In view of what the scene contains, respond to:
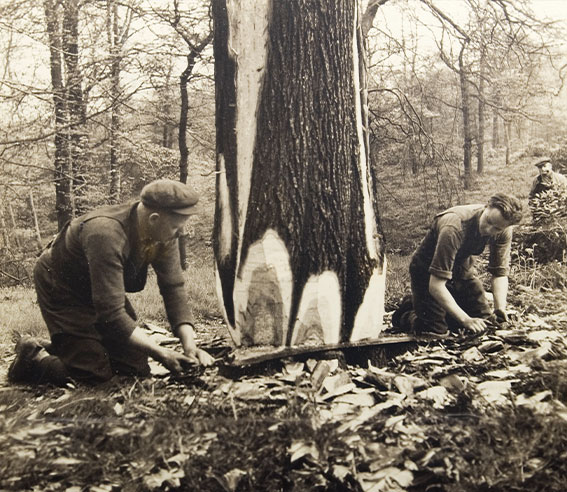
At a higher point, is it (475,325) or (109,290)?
(109,290)

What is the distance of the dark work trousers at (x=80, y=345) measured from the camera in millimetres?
2635

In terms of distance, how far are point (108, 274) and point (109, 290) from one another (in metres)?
0.08

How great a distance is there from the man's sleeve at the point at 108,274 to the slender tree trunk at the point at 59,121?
911 millimetres

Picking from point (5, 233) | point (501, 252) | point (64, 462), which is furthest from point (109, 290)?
point (501, 252)

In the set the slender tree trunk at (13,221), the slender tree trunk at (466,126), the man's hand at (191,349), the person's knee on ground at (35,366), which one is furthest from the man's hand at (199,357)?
the slender tree trunk at (466,126)

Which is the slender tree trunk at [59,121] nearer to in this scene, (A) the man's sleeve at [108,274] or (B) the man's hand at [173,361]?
(A) the man's sleeve at [108,274]

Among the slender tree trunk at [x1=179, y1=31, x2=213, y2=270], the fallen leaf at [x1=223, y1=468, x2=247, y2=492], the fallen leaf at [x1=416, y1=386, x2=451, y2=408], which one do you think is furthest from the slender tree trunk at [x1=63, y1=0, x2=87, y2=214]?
the fallen leaf at [x1=416, y1=386, x2=451, y2=408]

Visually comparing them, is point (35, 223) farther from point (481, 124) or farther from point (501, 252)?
point (481, 124)

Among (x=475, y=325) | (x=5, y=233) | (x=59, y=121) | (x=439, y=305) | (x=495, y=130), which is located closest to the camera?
(x=475, y=325)

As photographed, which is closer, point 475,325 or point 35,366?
point 35,366

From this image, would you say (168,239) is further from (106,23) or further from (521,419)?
(106,23)

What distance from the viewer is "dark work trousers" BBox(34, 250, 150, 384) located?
2635 millimetres

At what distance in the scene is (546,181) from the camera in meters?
3.31

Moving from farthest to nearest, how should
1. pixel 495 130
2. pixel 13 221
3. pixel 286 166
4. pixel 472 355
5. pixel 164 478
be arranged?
1. pixel 495 130
2. pixel 13 221
3. pixel 472 355
4. pixel 286 166
5. pixel 164 478
